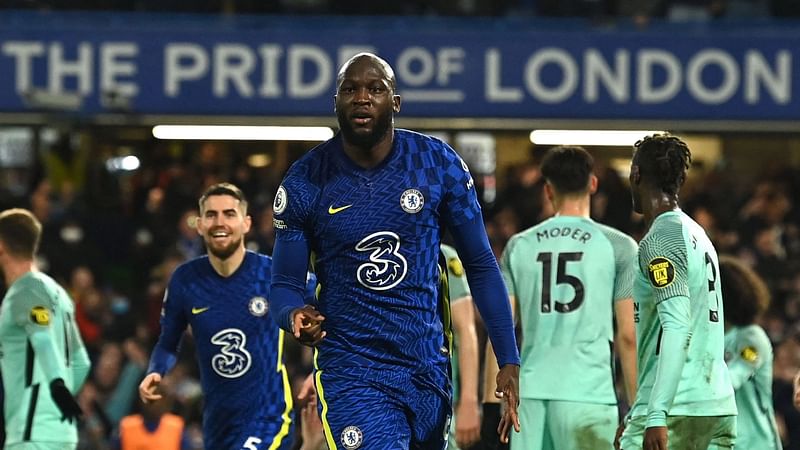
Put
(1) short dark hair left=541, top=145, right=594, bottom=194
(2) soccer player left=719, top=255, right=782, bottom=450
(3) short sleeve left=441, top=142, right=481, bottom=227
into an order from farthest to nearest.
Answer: (2) soccer player left=719, top=255, right=782, bottom=450 < (1) short dark hair left=541, top=145, right=594, bottom=194 < (3) short sleeve left=441, top=142, right=481, bottom=227

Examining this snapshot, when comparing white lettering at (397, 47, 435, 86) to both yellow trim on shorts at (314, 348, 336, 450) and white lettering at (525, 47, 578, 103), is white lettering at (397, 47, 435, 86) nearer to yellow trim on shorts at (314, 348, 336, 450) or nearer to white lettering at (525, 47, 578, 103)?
white lettering at (525, 47, 578, 103)

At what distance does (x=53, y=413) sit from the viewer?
8.48 metres

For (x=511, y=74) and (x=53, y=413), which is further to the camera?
(x=511, y=74)

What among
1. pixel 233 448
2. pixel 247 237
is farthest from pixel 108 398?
pixel 233 448

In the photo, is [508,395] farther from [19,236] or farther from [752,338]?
[19,236]

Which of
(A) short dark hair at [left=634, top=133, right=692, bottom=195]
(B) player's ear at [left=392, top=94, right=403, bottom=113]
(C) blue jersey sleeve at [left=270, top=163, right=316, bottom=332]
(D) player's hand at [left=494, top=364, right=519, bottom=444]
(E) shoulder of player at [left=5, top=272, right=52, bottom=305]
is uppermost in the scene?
(B) player's ear at [left=392, top=94, right=403, bottom=113]

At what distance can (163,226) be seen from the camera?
16188 mm

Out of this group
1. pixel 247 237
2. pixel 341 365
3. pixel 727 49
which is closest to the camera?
pixel 341 365

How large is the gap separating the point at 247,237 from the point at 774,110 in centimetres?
569

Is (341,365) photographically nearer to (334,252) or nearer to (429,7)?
(334,252)

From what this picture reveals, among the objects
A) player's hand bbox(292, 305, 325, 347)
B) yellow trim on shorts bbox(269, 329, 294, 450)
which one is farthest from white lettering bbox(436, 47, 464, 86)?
player's hand bbox(292, 305, 325, 347)

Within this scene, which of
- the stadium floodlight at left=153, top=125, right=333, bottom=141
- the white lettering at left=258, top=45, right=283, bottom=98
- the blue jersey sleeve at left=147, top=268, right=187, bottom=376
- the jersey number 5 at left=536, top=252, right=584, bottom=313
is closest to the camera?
the jersey number 5 at left=536, top=252, right=584, bottom=313

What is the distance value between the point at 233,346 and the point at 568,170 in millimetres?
1904

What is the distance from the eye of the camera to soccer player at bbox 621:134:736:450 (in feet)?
19.6
